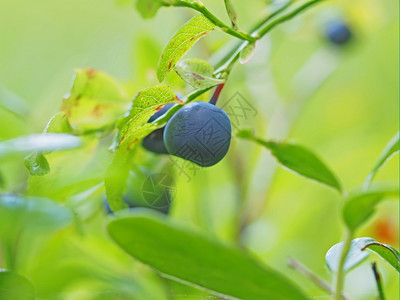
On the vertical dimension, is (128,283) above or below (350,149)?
above

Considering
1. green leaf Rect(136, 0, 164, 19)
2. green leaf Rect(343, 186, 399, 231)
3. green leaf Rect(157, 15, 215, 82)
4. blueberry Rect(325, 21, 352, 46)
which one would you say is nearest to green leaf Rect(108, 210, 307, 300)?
green leaf Rect(343, 186, 399, 231)

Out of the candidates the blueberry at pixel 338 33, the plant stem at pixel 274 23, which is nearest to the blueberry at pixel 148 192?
the plant stem at pixel 274 23

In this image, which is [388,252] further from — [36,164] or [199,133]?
[36,164]

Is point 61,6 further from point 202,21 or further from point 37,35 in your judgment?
point 202,21

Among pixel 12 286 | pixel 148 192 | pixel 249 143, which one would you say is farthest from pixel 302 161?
pixel 249 143

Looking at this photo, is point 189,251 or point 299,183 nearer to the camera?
point 189,251

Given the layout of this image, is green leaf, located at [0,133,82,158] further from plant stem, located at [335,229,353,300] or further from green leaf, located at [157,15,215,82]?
plant stem, located at [335,229,353,300]

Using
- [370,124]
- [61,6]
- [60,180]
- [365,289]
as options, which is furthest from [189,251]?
[61,6]
